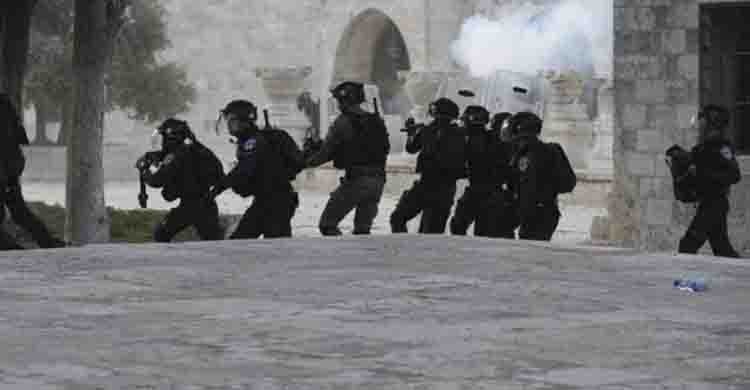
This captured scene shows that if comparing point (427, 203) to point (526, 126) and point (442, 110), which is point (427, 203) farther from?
point (526, 126)

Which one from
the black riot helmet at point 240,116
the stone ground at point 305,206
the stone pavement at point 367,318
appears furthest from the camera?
the stone ground at point 305,206

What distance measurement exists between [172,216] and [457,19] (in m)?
29.3

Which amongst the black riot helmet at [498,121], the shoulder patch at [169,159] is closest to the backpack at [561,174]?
the black riot helmet at [498,121]

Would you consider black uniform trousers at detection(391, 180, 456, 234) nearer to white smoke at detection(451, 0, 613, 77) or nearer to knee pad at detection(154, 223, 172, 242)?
knee pad at detection(154, 223, 172, 242)

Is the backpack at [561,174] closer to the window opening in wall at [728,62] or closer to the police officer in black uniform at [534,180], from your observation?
the police officer in black uniform at [534,180]

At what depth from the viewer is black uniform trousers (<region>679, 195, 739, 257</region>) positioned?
1430 cm

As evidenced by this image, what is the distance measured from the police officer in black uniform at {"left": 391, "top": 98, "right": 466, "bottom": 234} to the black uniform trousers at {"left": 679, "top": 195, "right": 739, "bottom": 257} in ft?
6.15

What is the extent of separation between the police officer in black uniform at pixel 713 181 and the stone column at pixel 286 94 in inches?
917

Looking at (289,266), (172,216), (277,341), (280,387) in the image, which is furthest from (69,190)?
(280,387)

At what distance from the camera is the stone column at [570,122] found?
33.6 metres

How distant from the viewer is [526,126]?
14.7m

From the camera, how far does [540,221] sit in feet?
48.4

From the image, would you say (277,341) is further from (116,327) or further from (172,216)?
(172,216)

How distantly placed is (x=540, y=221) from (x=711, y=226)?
121 cm
